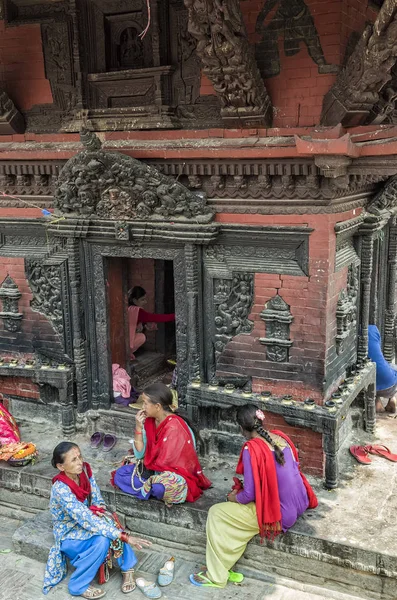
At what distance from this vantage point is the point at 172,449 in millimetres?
5207

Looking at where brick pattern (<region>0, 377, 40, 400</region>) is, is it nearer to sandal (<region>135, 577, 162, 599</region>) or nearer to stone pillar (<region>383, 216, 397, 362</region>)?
sandal (<region>135, 577, 162, 599</region>)

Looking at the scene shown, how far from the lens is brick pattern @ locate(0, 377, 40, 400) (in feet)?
23.3

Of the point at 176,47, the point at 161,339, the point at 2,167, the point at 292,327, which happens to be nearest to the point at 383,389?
the point at 292,327

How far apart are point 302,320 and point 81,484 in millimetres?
2420

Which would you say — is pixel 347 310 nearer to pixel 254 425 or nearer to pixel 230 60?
pixel 254 425

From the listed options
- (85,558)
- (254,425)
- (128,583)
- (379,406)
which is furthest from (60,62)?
(379,406)

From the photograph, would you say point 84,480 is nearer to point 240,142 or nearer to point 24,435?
point 24,435

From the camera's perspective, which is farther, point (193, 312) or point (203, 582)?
point (193, 312)

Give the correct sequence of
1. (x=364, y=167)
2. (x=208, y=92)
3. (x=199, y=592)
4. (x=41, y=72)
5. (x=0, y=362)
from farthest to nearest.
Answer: (x=0, y=362), (x=41, y=72), (x=208, y=92), (x=364, y=167), (x=199, y=592)

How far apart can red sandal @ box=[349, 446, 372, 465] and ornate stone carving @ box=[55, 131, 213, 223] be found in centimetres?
277

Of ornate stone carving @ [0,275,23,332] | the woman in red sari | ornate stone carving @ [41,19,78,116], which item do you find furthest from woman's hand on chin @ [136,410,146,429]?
ornate stone carving @ [41,19,78,116]

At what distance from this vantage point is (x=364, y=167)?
16.6 ft

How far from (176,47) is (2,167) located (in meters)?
2.23

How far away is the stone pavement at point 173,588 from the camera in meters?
4.75
